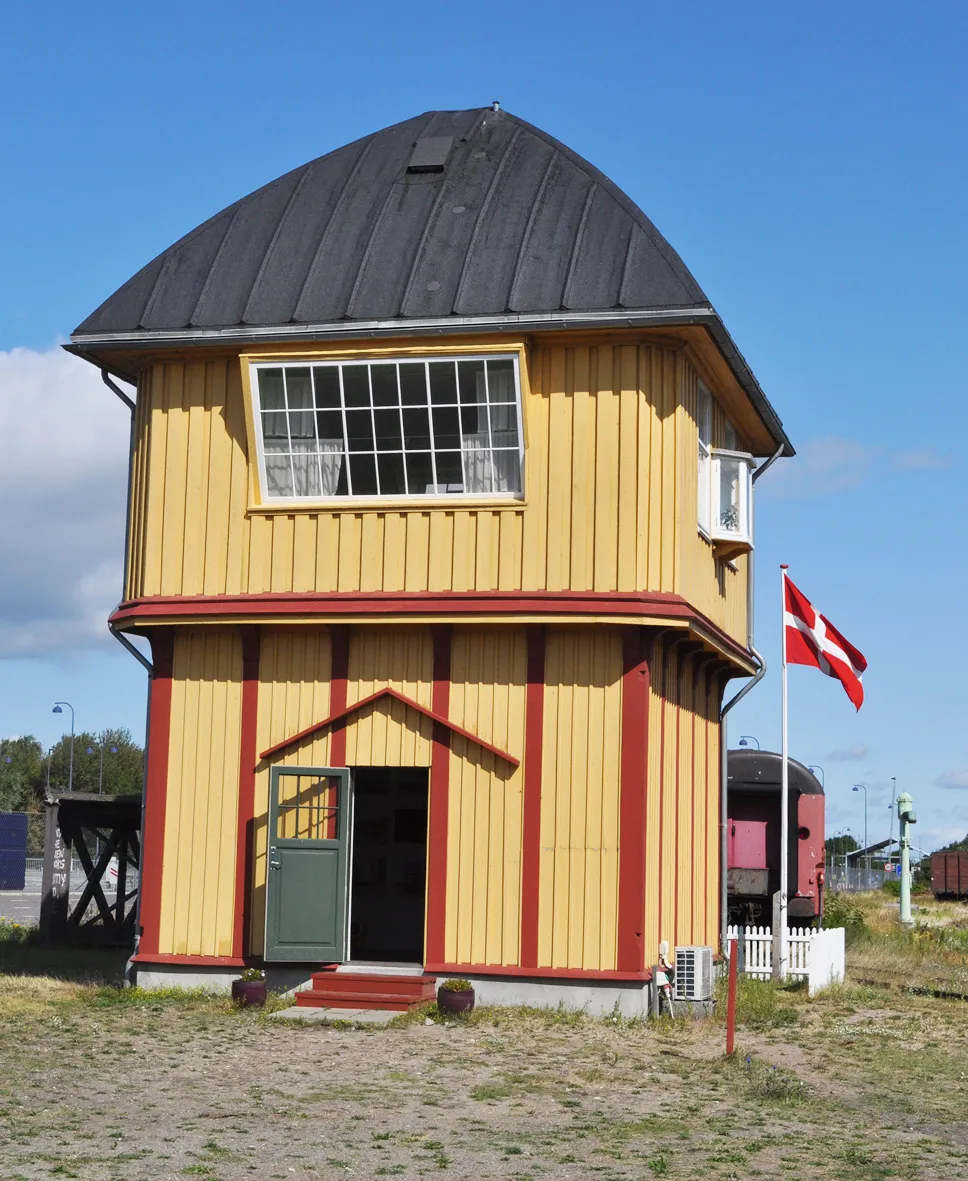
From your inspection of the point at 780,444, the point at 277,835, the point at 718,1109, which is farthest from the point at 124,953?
the point at 718,1109

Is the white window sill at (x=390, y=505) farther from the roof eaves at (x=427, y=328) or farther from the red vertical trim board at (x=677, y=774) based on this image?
the red vertical trim board at (x=677, y=774)

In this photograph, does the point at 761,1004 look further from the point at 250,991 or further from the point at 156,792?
the point at 156,792

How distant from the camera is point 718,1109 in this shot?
500 inches

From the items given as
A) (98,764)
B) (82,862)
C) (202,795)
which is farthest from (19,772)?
(202,795)

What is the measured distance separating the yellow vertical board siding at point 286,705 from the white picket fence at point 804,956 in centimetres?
620

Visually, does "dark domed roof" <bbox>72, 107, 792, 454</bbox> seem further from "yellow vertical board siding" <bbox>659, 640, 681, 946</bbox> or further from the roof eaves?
"yellow vertical board siding" <bbox>659, 640, 681, 946</bbox>

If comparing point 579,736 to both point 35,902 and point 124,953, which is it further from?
point 35,902

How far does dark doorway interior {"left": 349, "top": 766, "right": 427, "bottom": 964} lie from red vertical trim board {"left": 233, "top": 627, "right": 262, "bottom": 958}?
4.02 m

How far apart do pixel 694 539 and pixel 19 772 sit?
78493 millimetres

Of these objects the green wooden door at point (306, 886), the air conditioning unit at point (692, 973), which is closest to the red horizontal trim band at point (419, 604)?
the green wooden door at point (306, 886)

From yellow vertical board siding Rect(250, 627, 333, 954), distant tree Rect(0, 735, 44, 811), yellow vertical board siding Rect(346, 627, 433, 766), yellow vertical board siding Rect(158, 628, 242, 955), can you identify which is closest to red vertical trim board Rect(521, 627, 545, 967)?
yellow vertical board siding Rect(346, 627, 433, 766)

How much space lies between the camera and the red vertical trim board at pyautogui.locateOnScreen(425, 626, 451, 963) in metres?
18.3

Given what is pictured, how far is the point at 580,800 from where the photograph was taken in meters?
18.2

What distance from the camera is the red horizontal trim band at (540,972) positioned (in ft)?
57.9
